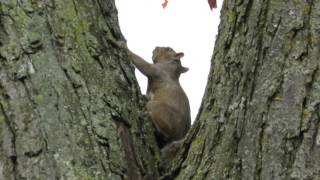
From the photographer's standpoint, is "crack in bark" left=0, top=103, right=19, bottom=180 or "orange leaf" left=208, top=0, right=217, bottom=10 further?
"orange leaf" left=208, top=0, right=217, bottom=10

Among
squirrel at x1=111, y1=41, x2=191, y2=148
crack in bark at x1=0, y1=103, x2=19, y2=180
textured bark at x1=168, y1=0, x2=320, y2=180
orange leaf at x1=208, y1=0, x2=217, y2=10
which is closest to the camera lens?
textured bark at x1=168, y1=0, x2=320, y2=180

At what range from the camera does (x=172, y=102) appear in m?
4.57

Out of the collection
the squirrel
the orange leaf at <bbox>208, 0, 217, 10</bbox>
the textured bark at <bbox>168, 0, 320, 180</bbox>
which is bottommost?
the textured bark at <bbox>168, 0, 320, 180</bbox>

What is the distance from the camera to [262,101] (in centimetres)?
237

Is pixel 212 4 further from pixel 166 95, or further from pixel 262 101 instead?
pixel 262 101

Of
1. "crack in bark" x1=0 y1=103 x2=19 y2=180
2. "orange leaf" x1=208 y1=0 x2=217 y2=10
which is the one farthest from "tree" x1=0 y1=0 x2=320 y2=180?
"orange leaf" x1=208 y1=0 x2=217 y2=10

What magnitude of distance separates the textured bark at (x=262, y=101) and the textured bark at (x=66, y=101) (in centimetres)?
26

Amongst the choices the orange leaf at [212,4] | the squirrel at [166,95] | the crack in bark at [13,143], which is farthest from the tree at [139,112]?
the orange leaf at [212,4]

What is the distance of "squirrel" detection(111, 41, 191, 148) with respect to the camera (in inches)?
167

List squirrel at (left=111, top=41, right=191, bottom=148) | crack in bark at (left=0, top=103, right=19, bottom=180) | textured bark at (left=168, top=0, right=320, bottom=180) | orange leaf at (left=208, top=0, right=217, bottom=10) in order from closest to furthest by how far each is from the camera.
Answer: textured bark at (left=168, top=0, right=320, bottom=180) < crack in bark at (left=0, top=103, right=19, bottom=180) < squirrel at (left=111, top=41, right=191, bottom=148) < orange leaf at (left=208, top=0, right=217, bottom=10)

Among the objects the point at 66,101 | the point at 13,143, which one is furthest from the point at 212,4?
the point at 13,143

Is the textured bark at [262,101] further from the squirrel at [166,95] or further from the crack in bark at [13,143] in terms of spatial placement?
the squirrel at [166,95]

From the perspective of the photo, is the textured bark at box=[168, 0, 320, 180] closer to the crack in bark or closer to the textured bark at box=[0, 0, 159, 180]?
the textured bark at box=[0, 0, 159, 180]

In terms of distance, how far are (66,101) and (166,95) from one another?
212 centimetres
